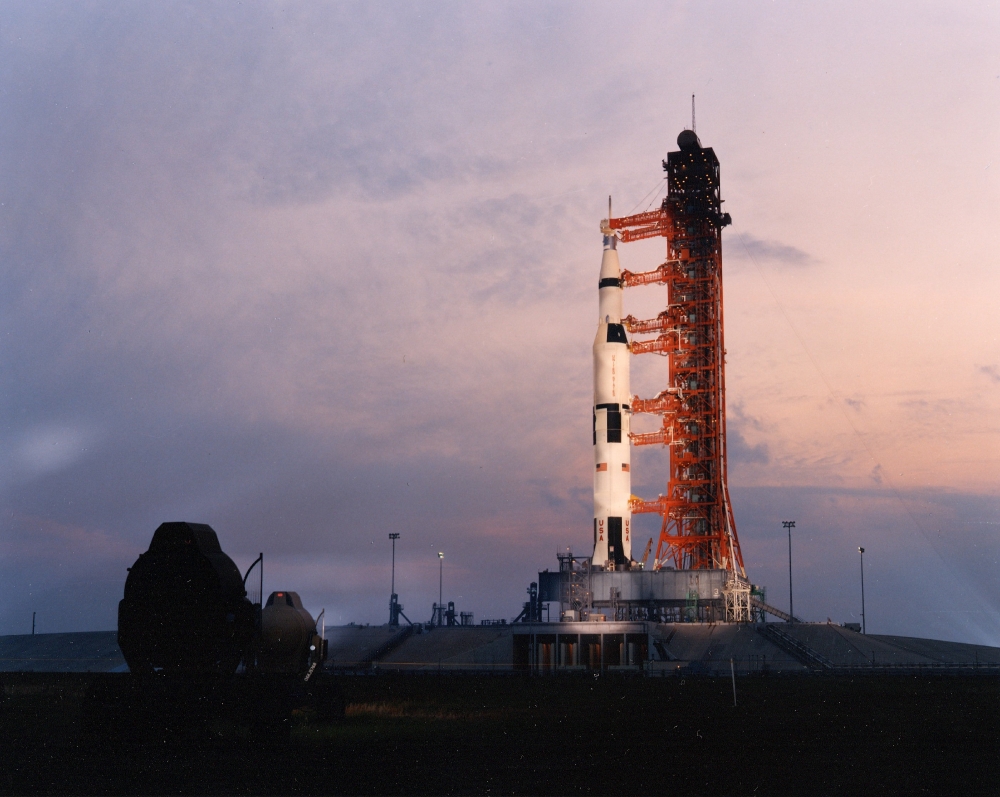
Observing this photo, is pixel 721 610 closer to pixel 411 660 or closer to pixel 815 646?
pixel 815 646

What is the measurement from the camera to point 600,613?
94.4m

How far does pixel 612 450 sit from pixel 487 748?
2658 inches

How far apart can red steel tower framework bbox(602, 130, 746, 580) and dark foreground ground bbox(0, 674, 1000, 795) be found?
53.3 metres

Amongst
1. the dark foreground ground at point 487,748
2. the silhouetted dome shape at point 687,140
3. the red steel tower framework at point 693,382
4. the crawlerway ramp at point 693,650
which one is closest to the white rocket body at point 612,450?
the red steel tower framework at point 693,382

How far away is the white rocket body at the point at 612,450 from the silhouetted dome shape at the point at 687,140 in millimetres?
20069

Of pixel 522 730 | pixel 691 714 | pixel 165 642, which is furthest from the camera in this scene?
pixel 691 714

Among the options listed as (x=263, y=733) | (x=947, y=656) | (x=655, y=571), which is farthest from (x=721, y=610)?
(x=263, y=733)

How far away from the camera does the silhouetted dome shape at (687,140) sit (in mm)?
102812

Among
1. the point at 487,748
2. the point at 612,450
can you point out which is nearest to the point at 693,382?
the point at 612,450

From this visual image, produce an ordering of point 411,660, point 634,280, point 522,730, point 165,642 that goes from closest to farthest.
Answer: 1. point 165,642
2. point 522,730
3. point 411,660
4. point 634,280

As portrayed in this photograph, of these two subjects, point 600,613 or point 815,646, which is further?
point 600,613

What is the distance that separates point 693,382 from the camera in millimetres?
97875

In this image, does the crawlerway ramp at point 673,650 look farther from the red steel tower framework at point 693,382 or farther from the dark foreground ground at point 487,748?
the dark foreground ground at point 487,748

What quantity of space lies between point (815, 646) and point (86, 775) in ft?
227
